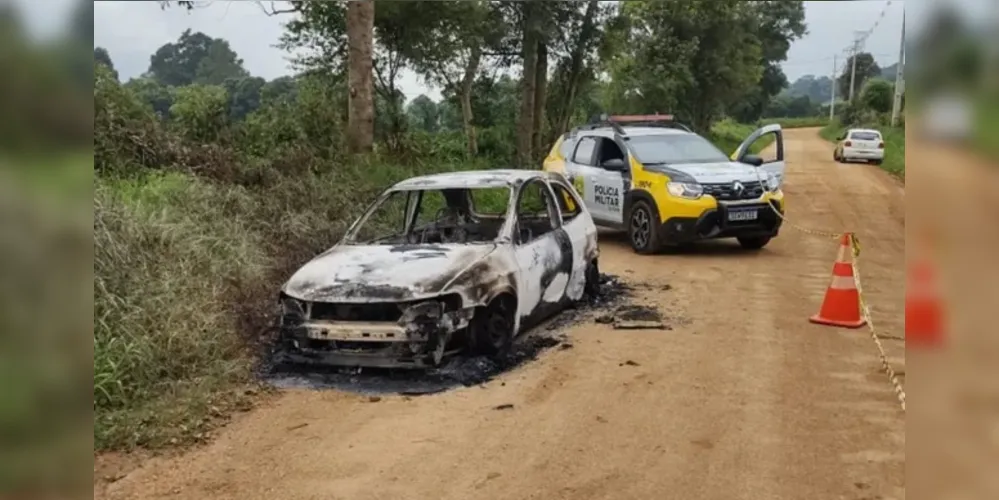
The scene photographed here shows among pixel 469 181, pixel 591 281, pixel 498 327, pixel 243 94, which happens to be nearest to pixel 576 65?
pixel 243 94

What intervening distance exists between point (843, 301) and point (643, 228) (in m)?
4.40

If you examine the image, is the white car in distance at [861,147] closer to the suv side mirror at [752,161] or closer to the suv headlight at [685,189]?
the suv side mirror at [752,161]

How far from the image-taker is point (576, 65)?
22.1 m

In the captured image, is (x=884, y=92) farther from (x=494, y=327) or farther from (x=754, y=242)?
(x=754, y=242)

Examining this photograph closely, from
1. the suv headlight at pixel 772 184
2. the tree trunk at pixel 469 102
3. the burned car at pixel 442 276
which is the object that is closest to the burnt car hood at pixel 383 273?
the burned car at pixel 442 276

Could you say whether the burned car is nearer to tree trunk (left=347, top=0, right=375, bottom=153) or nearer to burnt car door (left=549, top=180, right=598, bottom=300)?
burnt car door (left=549, top=180, right=598, bottom=300)

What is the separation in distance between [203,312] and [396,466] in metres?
2.83

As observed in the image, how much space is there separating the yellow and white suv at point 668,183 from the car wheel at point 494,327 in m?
4.94

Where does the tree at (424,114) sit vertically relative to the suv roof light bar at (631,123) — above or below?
above

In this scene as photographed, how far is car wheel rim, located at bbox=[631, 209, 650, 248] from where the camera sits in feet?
38.4

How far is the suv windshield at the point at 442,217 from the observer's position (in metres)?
7.83

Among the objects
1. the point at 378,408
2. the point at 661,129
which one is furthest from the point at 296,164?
the point at 378,408
